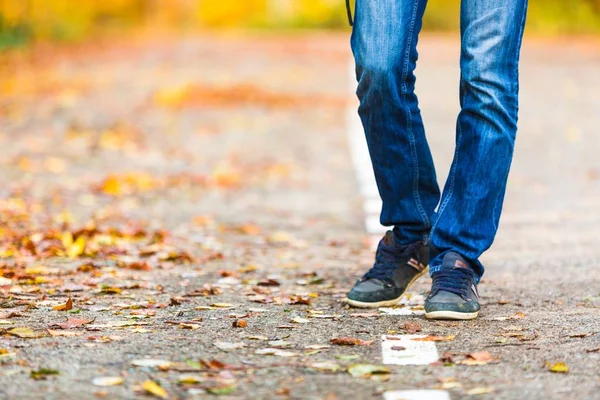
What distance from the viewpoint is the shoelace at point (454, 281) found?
396 centimetres

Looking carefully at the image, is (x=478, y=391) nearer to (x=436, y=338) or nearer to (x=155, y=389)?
(x=436, y=338)

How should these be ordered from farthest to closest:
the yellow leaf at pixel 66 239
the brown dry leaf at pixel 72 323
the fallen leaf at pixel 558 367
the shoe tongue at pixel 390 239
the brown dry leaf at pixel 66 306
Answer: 1. the yellow leaf at pixel 66 239
2. the shoe tongue at pixel 390 239
3. the brown dry leaf at pixel 66 306
4. the brown dry leaf at pixel 72 323
5. the fallen leaf at pixel 558 367

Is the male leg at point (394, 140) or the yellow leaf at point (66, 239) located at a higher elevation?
the male leg at point (394, 140)

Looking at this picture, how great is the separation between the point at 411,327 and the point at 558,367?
0.67 m

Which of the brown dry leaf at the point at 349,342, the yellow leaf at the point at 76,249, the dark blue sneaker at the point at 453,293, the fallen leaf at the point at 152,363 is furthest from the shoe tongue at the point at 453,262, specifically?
the yellow leaf at the point at 76,249

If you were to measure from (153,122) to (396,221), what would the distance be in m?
9.47

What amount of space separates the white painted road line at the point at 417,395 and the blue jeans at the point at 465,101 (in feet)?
3.68

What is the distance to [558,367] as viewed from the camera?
10.6 feet

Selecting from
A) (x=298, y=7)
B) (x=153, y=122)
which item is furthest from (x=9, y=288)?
(x=298, y=7)

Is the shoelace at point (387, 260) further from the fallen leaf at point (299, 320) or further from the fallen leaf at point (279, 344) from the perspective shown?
the fallen leaf at point (279, 344)

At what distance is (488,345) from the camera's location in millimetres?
3521

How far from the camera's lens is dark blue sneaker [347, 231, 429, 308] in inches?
165

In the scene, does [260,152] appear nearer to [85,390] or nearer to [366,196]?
[366,196]

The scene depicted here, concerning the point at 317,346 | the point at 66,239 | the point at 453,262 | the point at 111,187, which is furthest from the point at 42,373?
the point at 111,187
